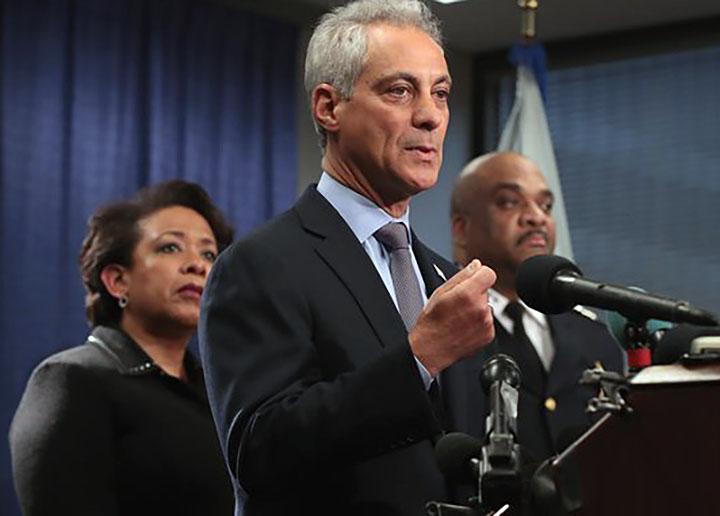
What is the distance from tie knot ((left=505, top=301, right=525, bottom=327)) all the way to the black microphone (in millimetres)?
1654

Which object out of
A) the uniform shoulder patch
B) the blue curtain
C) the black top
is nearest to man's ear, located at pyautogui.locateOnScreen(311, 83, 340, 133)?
the uniform shoulder patch

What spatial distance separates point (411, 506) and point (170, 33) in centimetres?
355

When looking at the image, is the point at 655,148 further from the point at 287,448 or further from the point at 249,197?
the point at 287,448

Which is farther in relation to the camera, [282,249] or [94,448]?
[94,448]

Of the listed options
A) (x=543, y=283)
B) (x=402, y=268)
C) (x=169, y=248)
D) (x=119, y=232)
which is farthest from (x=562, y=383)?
(x=543, y=283)

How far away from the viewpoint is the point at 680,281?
5.55 m

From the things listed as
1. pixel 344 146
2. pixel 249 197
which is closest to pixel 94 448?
pixel 344 146

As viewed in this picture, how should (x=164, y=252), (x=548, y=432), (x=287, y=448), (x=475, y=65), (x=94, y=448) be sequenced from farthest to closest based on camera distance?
(x=475, y=65) → (x=164, y=252) → (x=548, y=432) → (x=94, y=448) → (x=287, y=448)

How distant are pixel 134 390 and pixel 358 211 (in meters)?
1.21

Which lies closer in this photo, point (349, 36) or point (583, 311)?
point (349, 36)

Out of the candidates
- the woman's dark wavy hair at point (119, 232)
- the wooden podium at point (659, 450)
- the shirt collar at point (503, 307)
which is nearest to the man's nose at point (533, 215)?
the shirt collar at point (503, 307)

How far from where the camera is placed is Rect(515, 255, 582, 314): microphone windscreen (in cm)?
148

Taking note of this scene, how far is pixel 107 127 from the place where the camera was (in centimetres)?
470

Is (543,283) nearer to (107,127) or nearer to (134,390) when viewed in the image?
(134,390)
